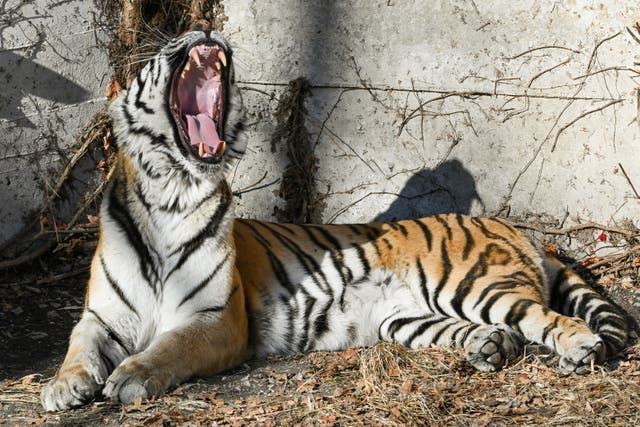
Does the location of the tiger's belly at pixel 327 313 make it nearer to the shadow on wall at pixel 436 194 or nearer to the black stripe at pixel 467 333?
the black stripe at pixel 467 333

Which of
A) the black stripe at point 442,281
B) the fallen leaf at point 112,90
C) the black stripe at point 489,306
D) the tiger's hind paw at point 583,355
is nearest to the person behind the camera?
the tiger's hind paw at point 583,355

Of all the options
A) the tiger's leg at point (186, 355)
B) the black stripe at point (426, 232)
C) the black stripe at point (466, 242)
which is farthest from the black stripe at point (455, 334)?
the tiger's leg at point (186, 355)

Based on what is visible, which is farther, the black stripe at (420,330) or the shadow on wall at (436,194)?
the shadow on wall at (436,194)

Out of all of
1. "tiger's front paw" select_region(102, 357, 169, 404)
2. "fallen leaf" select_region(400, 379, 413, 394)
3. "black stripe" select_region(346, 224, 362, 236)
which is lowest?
"tiger's front paw" select_region(102, 357, 169, 404)

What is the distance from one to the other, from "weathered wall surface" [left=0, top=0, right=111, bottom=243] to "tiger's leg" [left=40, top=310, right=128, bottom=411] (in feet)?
5.09

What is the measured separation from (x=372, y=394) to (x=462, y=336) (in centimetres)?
80

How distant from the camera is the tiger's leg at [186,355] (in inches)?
142

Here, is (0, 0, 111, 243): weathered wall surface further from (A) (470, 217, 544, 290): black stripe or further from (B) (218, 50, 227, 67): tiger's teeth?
(A) (470, 217, 544, 290): black stripe

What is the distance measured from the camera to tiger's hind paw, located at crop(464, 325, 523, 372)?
3945 mm

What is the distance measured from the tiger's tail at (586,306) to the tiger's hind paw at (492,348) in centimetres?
37

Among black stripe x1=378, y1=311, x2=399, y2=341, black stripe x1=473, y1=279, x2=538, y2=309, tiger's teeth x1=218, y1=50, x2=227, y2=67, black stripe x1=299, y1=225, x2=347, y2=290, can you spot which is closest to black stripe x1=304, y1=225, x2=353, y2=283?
black stripe x1=299, y1=225, x2=347, y2=290

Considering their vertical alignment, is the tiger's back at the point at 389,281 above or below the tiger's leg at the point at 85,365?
above

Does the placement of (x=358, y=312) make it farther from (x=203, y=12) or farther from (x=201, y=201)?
(x=203, y=12)

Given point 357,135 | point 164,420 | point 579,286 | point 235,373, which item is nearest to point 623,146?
point 579,286
